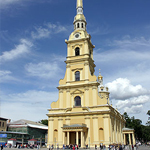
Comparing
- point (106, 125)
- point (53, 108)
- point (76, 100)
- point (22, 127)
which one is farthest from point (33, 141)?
point (106, 125)

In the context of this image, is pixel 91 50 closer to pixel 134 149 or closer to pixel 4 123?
pixel 134 149

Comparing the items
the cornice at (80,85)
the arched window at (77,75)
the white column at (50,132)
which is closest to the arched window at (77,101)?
the cornice at (80,85)

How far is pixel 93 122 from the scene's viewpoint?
37.8m

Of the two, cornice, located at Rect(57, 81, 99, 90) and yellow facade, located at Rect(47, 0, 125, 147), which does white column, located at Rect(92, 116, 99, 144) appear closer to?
yellow facade, located at Rect(47, 0, 125, 147)

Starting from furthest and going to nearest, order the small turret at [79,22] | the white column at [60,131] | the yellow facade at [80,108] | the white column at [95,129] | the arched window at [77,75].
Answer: the small turret at [79,22], the arched window at [77,75], the white column at [60,131], the yellow facade at [80,108], the white column at [95,129]

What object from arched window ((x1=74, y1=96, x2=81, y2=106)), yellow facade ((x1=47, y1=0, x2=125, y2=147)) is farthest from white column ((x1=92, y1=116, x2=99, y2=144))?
arched window ((x1=74, y1=96, x2=81, y2=106))

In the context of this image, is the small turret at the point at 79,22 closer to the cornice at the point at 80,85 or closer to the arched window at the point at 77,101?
the cornice at the point at 80,85

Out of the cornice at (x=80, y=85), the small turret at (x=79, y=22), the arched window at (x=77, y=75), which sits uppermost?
the small turret at (x=79, y=22)

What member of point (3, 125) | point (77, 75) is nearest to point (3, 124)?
point (3, 125)

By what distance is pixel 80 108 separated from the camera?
39.3 m

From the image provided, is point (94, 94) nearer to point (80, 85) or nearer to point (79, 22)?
point (80, 85)

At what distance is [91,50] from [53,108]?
59.6 ft

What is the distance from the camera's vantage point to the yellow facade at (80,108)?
1446 inches

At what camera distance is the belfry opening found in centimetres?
3669
